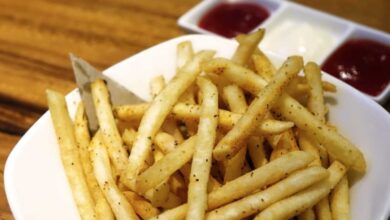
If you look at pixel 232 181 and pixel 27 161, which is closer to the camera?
pixel 232 181

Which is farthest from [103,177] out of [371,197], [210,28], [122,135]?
[210,28]

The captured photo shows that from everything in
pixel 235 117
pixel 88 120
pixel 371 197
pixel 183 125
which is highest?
pixel 88 120

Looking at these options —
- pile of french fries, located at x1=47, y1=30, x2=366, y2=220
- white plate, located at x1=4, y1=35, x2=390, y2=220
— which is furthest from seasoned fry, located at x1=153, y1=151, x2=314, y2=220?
white plate, located at x1=4, y1=35, x2=390, y2=220

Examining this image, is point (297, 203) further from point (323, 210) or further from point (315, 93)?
point (315, 93)

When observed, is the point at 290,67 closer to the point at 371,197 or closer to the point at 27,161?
the point at 371,197

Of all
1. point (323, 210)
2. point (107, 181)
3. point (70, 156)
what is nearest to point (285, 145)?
point (323, 210)
